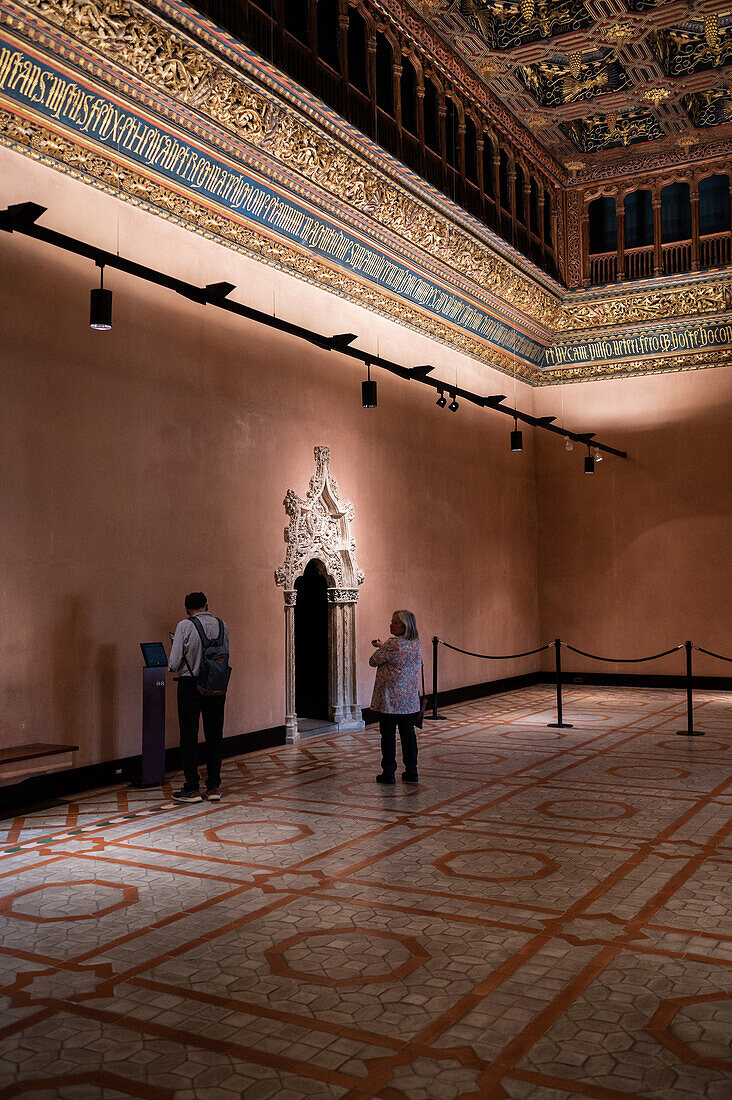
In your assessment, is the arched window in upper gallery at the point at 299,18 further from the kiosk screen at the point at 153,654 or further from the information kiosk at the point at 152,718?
the information kiosk at the point at 152,718

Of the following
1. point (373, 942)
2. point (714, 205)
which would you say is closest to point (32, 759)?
point (373, 942)

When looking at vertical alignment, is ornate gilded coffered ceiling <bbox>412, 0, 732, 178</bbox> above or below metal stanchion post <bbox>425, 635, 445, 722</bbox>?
above

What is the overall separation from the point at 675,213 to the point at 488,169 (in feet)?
11.7

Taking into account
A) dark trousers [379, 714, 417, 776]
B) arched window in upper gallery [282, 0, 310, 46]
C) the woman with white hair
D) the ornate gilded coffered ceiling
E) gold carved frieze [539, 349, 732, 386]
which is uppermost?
the ornate gilded coffered ceiling

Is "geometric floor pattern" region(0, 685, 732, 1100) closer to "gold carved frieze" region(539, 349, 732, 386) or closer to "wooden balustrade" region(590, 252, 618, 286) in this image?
"gold carved frieze" region(539, 349, 732, 386)

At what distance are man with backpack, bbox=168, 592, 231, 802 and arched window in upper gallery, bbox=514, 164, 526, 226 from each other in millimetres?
9700

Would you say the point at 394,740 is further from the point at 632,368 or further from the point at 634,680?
the point at 632,368

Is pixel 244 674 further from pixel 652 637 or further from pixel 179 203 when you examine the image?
pixel 652 637

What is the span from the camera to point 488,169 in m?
13.2

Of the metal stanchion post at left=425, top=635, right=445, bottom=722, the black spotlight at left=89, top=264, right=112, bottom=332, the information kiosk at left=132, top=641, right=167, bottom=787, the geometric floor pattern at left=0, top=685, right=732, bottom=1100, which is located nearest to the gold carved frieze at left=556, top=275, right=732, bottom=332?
the metal stanchion post at left=425, top=635, right=445, bottom=722

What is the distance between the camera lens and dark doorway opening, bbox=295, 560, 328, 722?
10727 millimetres

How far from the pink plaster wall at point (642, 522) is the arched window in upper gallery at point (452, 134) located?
16.6 ft

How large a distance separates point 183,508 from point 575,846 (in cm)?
456

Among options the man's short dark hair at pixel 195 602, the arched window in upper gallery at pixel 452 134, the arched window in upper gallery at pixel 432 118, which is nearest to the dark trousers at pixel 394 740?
the man's short dark hair at pixel 195 602
